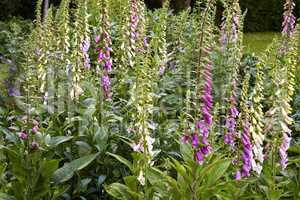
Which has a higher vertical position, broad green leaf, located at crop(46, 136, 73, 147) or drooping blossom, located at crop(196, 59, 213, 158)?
drooping blossom, located at crop(196, 59, 213, 158)

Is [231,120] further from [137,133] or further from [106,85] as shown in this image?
[106,85]

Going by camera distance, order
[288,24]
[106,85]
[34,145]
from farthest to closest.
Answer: [288,24] < [106,85] < [34,145]

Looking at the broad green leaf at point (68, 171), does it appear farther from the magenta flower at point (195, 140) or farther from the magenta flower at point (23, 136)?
the magenta flower at point (195, 140)

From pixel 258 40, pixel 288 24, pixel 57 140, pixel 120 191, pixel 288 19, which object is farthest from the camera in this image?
pixel 258 40

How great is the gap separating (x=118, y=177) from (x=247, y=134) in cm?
120

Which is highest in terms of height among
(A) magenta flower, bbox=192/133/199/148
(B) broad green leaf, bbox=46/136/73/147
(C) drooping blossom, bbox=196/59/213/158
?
(C) drooping blossom, bbox=196/59/213/158

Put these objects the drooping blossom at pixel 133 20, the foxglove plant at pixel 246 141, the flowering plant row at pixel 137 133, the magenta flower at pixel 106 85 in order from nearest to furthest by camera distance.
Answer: the flowering plant row at pixel 137 133 → the foxglove plant at pixel 246 141 → the magenta flower at pixel 106 85 → the drooping blossom at pixel 133 20

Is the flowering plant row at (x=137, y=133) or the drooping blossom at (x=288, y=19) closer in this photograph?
the flowering plant row at (x=137, y=133)

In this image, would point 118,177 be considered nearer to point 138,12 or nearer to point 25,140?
point 25,140

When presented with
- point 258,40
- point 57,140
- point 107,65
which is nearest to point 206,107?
point 57,140

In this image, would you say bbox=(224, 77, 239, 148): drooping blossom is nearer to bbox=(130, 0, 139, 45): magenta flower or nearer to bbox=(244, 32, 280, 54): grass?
bbox=(130, 0, 139, 45): magenta flower

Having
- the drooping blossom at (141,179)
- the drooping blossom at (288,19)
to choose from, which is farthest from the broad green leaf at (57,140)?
the drooping blossom at (288,19)

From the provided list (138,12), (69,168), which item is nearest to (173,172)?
(69,168)

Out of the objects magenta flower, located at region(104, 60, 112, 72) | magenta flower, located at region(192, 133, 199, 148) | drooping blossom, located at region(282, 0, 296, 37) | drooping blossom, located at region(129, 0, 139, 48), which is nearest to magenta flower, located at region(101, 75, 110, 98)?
magenta flower, located at region(104, 60, 112, 72)
